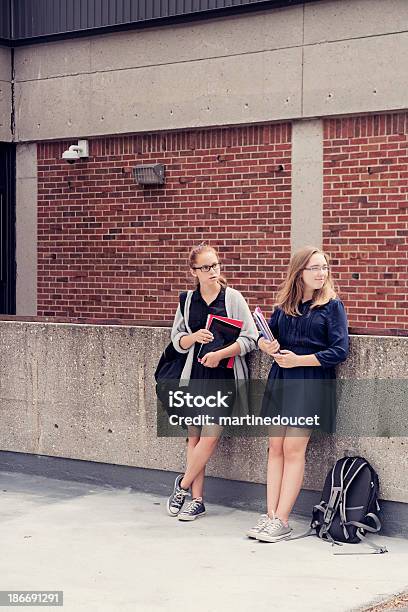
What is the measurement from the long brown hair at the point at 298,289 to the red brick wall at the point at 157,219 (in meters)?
4.84

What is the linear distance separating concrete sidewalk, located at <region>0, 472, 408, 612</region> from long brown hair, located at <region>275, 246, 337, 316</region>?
1410mm

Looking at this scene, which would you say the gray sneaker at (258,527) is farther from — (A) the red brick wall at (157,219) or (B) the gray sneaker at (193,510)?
(A) the red brick wall at (157,219)

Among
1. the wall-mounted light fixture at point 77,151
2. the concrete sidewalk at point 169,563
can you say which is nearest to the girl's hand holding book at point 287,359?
the concrete sidewalk at point 169,563

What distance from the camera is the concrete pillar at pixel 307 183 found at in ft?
38.4

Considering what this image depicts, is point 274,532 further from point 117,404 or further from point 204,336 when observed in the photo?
point 117,404

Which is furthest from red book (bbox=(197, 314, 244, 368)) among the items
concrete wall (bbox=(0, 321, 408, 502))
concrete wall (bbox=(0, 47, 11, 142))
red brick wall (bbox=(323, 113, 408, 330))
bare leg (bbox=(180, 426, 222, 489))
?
concrete wall (bbox=(0, 47, 11, 142))

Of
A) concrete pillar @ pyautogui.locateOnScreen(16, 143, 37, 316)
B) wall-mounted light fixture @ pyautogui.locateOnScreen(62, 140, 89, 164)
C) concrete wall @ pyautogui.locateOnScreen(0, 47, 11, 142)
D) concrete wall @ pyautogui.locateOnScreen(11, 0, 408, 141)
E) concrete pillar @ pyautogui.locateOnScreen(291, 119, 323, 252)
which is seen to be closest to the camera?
concrete wall @ pyautogui.locateOnScreen(11, 0, 408, 141)

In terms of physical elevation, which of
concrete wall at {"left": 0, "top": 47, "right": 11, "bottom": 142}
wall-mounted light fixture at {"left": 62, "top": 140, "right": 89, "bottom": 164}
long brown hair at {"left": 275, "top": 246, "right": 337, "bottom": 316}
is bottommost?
long brown hair at {"left": 275, "top": 246, "right": 337, "bottom": 316}

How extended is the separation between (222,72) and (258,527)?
6390 millimetres

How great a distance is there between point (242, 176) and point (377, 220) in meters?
1.65

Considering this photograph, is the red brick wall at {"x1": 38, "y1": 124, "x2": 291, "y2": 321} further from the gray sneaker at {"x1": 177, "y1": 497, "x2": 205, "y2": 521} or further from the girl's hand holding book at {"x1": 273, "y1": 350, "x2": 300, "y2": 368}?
the girl's hand holding book at {"x1": 273, "y1": 350, "x2": 300, "y2": 368}

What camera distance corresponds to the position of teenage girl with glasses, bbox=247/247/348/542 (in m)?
7.04

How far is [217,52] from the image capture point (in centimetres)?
1230

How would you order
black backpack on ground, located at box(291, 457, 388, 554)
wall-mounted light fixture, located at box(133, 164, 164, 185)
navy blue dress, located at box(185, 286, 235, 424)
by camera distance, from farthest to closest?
1. wall-mounted light fixture, located at box(133, 164, 164, 185)
2. navy blue dress, located at box(185, 286, 235, 424)
3. black backpack on ground, located at box(291, 457, 388, 554)
